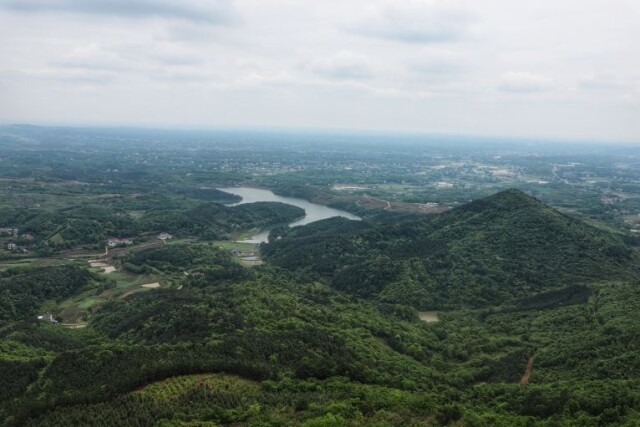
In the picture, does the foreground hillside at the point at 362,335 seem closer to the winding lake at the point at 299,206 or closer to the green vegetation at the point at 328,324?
the green vegetation at the point at 328,324

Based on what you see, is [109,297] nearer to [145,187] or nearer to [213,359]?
[213,359]

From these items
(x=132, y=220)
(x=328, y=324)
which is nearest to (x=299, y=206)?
(x=132, y=220)

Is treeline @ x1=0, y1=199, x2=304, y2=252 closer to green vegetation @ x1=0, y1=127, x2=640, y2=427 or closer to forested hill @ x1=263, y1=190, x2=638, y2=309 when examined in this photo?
green vegetation @ x1=0, y1=127, x2=640, y2=427

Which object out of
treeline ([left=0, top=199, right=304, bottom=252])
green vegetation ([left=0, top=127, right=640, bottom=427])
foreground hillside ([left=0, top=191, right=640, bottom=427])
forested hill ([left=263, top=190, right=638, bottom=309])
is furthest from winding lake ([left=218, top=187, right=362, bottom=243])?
Result: foreground hillside ([left=0, top=191, right=640, bottom=427])

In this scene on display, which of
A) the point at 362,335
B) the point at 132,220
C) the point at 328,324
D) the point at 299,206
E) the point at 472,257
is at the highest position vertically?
the point at 472,257

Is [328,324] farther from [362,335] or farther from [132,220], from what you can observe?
[132,220]

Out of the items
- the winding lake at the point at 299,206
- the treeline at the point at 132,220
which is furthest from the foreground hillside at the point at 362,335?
the winding lake at the point at 299,206
